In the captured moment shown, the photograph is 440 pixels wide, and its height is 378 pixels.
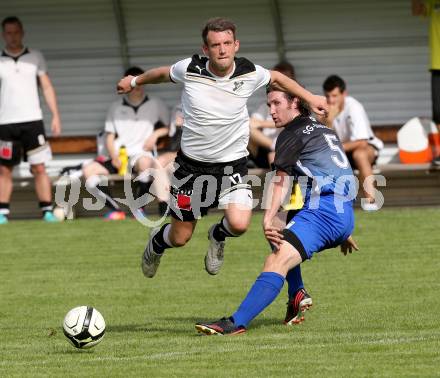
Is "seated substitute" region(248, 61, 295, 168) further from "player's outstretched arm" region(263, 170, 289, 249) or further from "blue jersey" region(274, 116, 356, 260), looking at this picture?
"player's outstretched arm" region(263, 170, 289, 249)

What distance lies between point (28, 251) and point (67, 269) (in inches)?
55.0

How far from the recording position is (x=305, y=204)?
8.34 metres

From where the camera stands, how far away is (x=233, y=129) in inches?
372

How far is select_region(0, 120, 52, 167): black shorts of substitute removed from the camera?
15727mm

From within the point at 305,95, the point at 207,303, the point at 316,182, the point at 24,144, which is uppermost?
the point at 305,95

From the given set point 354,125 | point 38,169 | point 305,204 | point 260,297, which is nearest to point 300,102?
point 305,204

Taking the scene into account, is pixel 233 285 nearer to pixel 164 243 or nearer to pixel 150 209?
pixel 164 243

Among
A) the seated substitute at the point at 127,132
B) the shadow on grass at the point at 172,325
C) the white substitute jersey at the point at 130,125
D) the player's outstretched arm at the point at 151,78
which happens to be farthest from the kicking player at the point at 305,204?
the white substitute jersey at the point at 130,125

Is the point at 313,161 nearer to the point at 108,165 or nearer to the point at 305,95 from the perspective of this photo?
the point at 305,95

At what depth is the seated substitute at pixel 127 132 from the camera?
16266 mm

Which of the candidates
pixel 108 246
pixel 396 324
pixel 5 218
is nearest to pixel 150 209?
pixel 5 218

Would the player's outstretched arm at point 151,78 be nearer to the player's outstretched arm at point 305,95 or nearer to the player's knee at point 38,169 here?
the player's outstretched arm at point 305,95

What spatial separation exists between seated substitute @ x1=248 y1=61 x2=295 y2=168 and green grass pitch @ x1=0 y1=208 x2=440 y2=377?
730mm

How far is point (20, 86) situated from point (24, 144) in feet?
2.35
